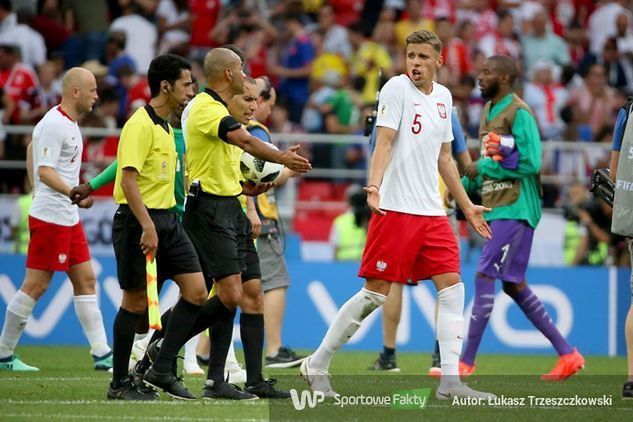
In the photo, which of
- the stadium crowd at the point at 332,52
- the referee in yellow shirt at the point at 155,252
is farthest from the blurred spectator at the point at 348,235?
the referee in yellow shirt at the point at 155,252

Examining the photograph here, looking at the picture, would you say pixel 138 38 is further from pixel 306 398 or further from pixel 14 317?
pixel 306 398

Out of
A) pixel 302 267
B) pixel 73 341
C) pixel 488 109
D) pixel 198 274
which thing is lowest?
pixel 73 341

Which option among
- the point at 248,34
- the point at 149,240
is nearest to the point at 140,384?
the point at 149,240

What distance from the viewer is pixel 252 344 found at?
8.88m

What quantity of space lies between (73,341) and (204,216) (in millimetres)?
7349

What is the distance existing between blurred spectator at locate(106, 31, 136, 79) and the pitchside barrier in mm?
4593

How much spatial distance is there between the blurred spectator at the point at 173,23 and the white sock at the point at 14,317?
9193 millimetres

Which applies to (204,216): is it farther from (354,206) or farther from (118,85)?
(118,85)

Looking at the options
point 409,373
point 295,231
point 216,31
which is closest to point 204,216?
point 409,373

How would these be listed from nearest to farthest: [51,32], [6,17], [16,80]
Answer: [16,80], [6,17], [51,32]

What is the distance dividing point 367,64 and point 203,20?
2.91 m

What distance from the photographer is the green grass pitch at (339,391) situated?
7922 mm

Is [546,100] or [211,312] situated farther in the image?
[546,100]

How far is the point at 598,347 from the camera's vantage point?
16.0 meters
